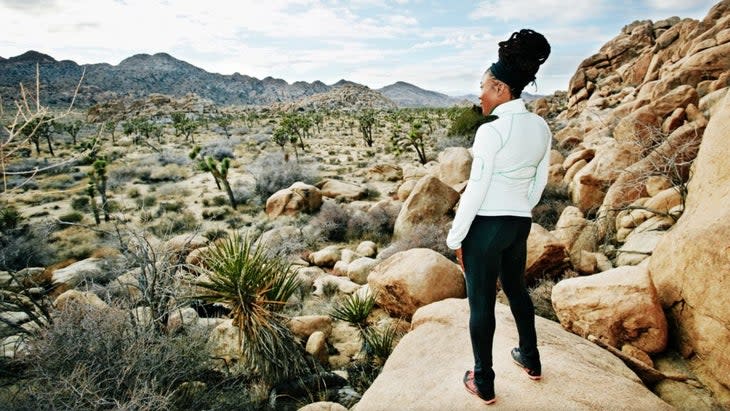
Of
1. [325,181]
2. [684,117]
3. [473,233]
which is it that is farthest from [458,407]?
[325,181]

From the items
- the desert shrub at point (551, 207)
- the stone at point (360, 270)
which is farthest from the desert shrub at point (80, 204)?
the desert shrub at point (551, 207)

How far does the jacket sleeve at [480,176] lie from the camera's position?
2354 millimetres

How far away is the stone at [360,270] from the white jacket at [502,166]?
6826mm

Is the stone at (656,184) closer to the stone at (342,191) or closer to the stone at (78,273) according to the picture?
the stone at (342,191)

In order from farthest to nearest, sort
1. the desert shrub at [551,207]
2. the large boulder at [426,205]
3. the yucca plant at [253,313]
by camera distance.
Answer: the large boulder at [426,205]
the desert shrub at [551,207]
the yucca plant at [253,313]

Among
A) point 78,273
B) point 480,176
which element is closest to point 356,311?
point 480,176

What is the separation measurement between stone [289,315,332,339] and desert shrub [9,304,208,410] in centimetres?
198

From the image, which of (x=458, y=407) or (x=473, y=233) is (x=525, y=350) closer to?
(x=458, y=407)

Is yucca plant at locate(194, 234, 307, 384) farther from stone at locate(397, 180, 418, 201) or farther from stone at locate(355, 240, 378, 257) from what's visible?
stone at locate(397, 180, 418, 201)

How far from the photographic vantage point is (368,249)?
1105 centimetres

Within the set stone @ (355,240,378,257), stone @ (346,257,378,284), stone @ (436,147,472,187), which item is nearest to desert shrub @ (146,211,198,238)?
stone @ (355,240,378,257)

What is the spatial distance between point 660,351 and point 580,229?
11.8ft

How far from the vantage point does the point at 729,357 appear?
3.22 meters

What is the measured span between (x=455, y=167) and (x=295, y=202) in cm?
609
